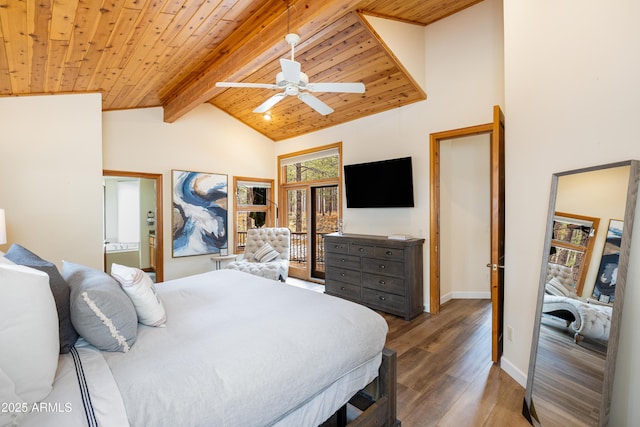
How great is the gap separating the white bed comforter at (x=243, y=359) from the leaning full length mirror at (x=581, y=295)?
1.03 m

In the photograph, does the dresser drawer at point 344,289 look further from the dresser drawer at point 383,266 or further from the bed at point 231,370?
the bed at point 231,370

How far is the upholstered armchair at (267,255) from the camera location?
172 inches

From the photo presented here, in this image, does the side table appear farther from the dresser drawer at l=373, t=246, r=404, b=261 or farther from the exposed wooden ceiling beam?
the dresser drawer at l=373, t=246, r=404, b=261

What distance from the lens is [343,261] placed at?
Result: 13.9ft

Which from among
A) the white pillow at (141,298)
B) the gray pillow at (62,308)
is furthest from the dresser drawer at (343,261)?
the gray pillow at (62,308)

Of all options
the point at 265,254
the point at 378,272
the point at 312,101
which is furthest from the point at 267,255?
the point at 312,101

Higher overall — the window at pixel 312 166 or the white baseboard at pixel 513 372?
the window at pixel 312 166

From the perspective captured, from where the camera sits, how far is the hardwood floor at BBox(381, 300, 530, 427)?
6.30 ft

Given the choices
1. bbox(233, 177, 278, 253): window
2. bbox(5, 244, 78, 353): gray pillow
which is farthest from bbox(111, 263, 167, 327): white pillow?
bbox(233, 177, 278, 253): window

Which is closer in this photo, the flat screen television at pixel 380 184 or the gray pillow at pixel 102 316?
the gray pillow at pixel 102 316

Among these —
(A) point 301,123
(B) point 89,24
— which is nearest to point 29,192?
(B) point 89,24

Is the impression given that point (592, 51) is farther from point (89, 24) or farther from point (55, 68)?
point (55, 68)

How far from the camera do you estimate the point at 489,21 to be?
3.31 metres

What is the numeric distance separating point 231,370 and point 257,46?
9.37ft
